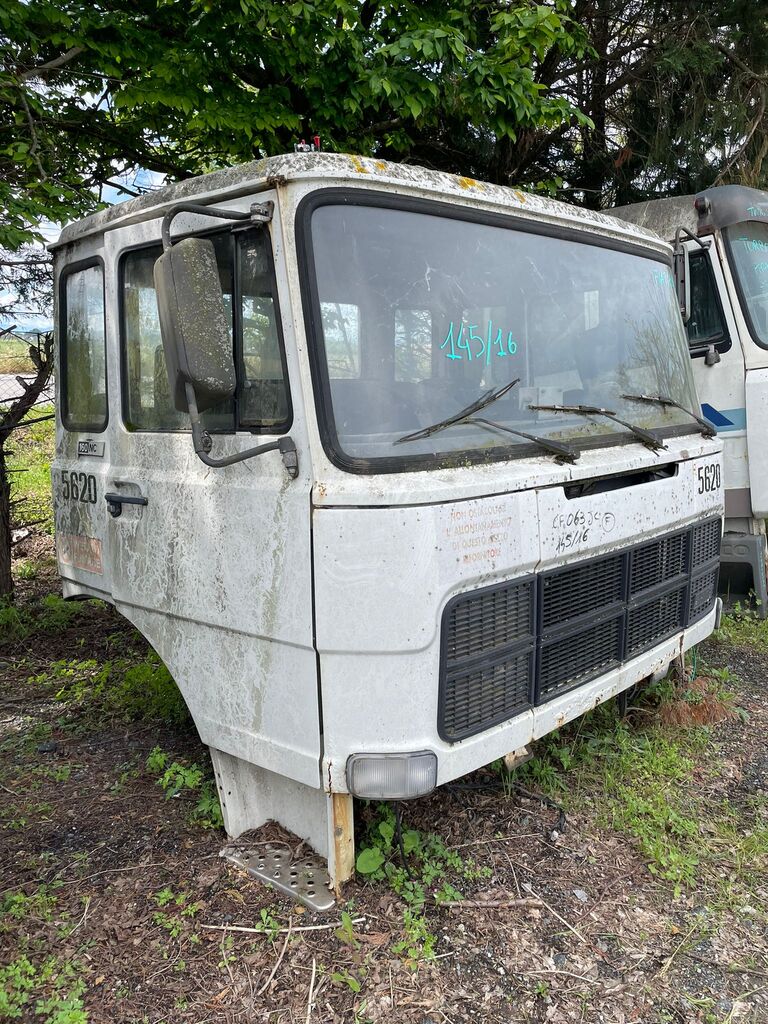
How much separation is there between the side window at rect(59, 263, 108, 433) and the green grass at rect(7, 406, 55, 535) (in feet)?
8.11

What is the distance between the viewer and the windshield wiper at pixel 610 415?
2.88 metres

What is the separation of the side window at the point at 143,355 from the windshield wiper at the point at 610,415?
4.32ft

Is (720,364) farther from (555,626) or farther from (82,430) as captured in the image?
(82,430)

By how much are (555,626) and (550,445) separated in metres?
0.63

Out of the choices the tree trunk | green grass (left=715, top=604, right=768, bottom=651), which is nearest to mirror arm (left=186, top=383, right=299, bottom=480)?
green grass (left=715, top=604, right=768, bottom=651)

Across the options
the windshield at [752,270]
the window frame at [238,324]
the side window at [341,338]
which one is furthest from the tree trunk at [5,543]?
the windshield at [752,270]

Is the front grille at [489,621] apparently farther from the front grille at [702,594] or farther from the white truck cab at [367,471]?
the front grille at [702,594]

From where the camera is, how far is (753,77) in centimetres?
700

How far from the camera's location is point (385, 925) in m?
2.61

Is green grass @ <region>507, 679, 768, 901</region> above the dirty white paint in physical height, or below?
below

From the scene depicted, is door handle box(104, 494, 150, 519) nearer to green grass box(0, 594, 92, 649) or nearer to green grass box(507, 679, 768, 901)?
green grass box(507, 679, 768, 901)

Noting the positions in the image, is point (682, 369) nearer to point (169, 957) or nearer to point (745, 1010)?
point (745, 1010)

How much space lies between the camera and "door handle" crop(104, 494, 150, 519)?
301 cm

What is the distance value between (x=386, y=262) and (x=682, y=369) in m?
1.82
